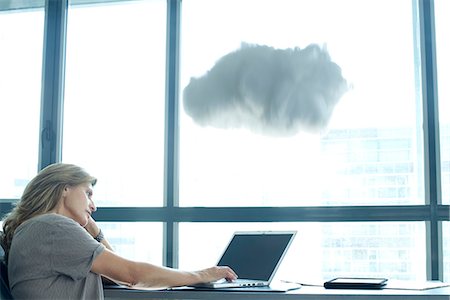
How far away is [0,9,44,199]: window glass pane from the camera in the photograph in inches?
157

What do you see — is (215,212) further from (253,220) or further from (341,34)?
(341,34)

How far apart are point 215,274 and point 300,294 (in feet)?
1.06

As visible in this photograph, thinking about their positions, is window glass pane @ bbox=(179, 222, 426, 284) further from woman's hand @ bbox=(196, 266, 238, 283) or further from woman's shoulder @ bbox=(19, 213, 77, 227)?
woman's shoulder @ bbox=(19, 213, 77, 227)

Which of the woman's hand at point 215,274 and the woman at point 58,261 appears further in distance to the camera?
the woman's hand at point 215,274

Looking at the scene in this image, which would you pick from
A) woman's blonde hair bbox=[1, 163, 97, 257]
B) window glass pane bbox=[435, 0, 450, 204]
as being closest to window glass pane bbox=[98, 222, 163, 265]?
woman's blonde hair bbox=[1, 163, 97, 257]

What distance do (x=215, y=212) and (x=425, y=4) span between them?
1496 millimetres

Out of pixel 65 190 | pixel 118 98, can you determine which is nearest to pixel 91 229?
pixel 65 190

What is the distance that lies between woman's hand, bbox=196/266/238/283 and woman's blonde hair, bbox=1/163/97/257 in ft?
1.90

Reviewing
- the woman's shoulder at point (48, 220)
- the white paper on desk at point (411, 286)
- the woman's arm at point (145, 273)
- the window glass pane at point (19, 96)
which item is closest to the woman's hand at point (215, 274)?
the woman's arm at point (145, 273)

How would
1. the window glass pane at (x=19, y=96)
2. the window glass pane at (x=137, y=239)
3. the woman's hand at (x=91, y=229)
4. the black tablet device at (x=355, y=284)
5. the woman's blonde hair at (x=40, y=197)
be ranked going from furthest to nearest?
1. the window glass pane at (x=19, y=96)
2. the window glass pane at (x=137, y=239)
3. the woman's hand at (x=91, y=229)
4. the black tablet device at (x=355, y=284)
5. the woman's blonde hair at (x=40, y=197)

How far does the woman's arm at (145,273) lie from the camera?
7.95ft

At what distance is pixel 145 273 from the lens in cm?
249

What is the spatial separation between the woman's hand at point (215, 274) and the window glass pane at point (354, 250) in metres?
0.91

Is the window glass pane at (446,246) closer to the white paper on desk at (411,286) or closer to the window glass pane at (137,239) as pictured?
the white paper on desk at (411,286)
